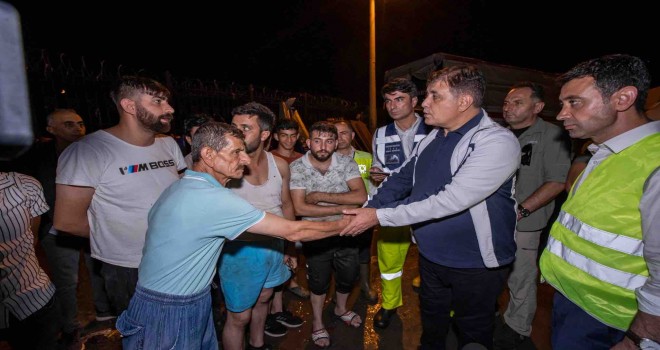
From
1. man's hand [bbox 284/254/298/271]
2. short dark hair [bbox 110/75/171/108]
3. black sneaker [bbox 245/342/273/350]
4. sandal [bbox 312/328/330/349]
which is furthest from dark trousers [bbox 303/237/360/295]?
short dark hair [bbox 110/75/171/108]

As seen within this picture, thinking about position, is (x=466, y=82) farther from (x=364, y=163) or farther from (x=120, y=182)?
(x=120, y=182)

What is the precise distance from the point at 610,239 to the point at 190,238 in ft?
7.44

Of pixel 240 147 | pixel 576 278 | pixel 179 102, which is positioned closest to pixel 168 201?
pixel 240 147

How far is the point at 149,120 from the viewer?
2857 millimetres

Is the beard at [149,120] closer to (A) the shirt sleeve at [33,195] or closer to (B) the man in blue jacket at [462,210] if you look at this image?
(A) the shirt sleeve at [33,195]

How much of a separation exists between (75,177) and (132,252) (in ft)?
2.47

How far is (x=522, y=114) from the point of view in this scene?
11.8 feet

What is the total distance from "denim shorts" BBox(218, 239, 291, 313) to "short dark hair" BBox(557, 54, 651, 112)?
2.66 meters

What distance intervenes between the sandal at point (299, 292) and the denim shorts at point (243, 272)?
1.89m

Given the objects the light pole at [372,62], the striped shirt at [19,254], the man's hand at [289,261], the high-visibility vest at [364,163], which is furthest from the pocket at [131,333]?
the light pole at [372,62]

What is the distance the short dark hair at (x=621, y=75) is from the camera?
169 cm

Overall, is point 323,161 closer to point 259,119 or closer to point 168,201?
point 259,119

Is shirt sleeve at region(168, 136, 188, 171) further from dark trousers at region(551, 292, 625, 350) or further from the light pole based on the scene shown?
the light pole

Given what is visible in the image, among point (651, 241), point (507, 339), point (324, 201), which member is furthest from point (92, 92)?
point (651, 241)
